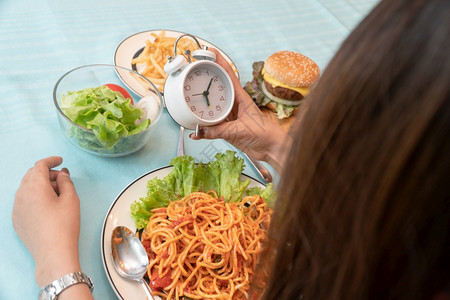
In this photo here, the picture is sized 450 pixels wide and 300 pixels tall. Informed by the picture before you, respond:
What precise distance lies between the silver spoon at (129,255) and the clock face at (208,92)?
398mm

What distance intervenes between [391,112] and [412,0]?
0.39 feet

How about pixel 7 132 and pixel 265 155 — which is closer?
pixel 7 132

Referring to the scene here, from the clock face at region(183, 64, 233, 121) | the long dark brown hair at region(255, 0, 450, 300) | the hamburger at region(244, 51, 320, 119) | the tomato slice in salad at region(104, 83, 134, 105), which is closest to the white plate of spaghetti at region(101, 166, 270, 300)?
the clock face at region(183, 64, 233, 121)

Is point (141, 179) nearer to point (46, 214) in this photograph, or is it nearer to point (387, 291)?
point (46, 214)

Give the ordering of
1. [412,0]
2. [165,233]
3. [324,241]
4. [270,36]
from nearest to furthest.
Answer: [412,0] → [324,241] → [165,233] → [270,36]

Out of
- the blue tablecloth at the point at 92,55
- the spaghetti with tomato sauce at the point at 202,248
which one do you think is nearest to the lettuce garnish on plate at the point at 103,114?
the blue tablecloth at the point at 92,55

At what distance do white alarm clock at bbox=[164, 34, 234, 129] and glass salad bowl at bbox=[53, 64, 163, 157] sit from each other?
0.14 m

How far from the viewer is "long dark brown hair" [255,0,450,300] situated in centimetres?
40

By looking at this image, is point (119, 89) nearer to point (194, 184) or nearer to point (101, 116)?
point (101, 116)

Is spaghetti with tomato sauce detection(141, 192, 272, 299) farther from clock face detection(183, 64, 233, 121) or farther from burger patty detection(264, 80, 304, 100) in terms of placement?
burger patty detection(264, 80, 304, 100)

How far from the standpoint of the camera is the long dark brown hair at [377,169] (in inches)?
15.9

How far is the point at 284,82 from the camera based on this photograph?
176 cm

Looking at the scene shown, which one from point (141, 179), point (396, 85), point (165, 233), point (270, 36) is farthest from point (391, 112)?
point (270, 36)

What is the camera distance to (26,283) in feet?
3.15
